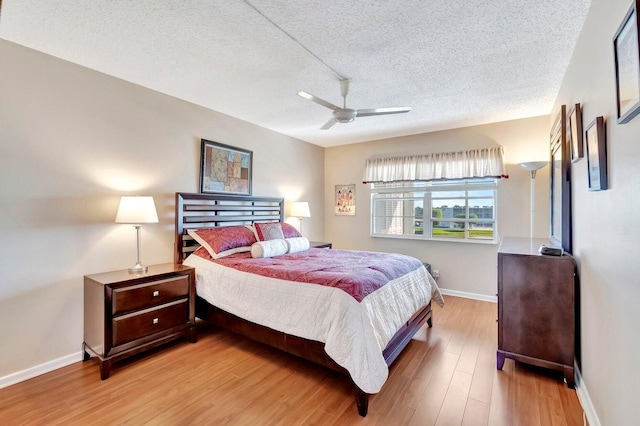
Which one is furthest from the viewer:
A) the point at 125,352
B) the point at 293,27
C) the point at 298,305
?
the point at 125,352

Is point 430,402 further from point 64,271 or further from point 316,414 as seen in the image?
point 64,271

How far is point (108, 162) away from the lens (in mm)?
2814

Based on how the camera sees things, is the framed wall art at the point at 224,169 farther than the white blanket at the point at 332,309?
Yes

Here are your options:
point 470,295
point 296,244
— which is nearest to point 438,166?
point 470,295

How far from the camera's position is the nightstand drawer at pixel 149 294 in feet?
7.89

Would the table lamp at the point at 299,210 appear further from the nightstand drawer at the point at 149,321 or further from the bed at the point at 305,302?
the nightstand drawer at the point at 149,321

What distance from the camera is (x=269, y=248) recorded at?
10.8 ft

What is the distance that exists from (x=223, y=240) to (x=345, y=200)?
2.82 metres

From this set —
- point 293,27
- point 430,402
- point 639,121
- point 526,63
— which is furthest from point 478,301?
point 293,27

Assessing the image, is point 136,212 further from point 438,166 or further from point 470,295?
point 470,295

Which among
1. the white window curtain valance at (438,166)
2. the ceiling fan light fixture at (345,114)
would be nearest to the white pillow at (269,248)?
the ceiling fan light fixture at (345,114)

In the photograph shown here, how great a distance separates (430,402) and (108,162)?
3.33 m

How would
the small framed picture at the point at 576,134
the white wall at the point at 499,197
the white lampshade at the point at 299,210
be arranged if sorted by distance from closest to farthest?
the small framed picture at the point at 576,134
the white wall at the point at 499,197
the white lampshade at the point at 299,210

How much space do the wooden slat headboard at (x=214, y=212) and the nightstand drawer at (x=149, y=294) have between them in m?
0.59
